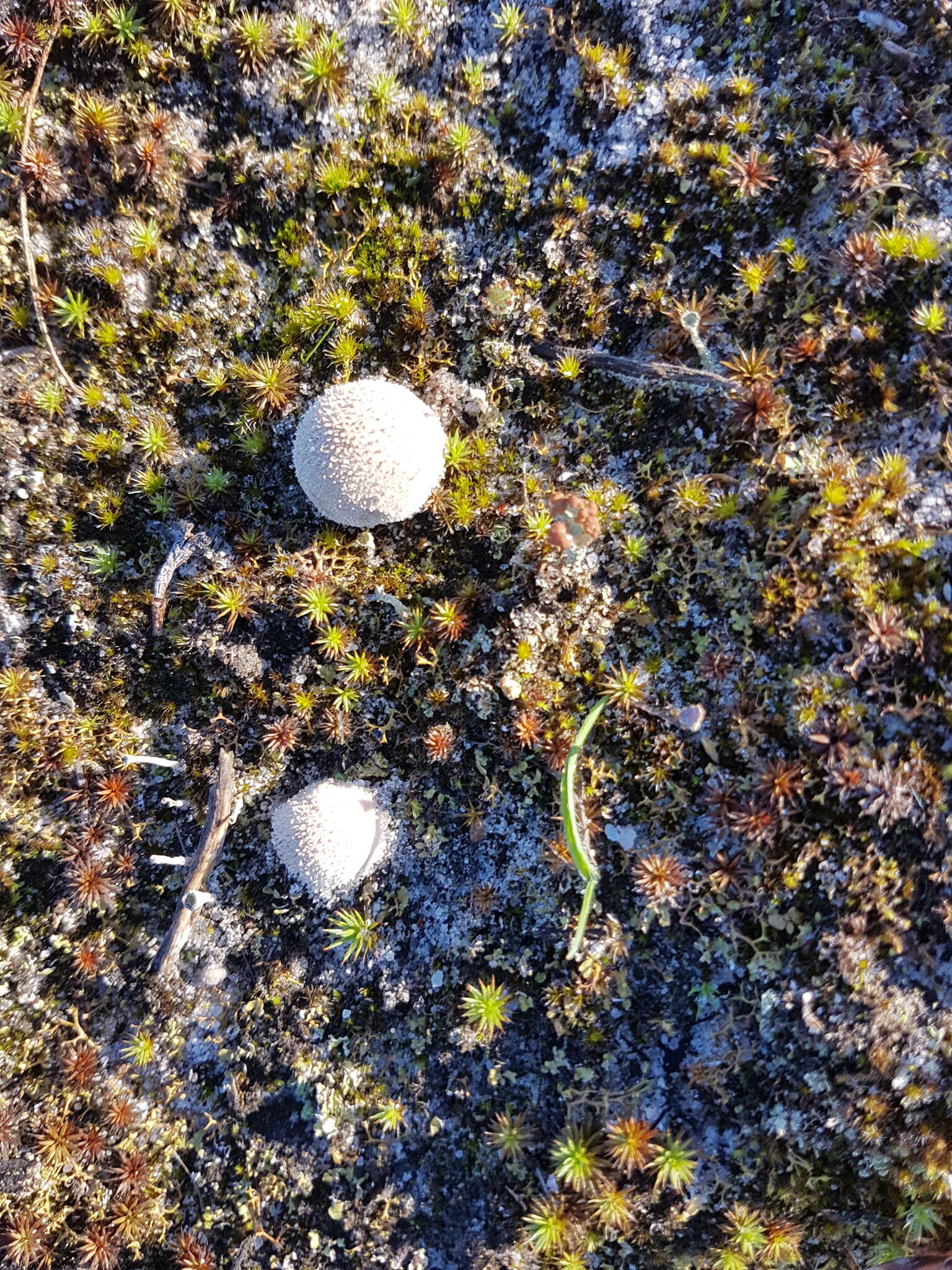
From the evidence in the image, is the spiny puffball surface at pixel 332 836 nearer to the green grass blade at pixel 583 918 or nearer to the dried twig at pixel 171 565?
the green grass blade at pixel 583 918

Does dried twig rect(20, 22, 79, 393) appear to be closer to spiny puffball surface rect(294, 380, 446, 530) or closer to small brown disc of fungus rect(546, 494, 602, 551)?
spiny puffball surface rect(294, 380, 446, 530)

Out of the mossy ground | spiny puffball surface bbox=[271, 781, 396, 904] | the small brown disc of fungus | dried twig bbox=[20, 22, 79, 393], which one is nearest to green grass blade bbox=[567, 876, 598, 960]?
the mossy ground

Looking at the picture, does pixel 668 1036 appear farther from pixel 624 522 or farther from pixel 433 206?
pixel 433 206

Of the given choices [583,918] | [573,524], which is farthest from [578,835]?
[573,524]

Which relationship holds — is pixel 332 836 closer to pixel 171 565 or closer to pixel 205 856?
pixel 205 856

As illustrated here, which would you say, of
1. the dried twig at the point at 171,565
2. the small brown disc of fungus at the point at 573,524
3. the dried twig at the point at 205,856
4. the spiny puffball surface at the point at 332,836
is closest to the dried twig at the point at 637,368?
the small brown disc of fungus at the point at 573,524

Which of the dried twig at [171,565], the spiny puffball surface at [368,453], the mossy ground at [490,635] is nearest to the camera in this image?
the spiny puffball surface at [368,453]
